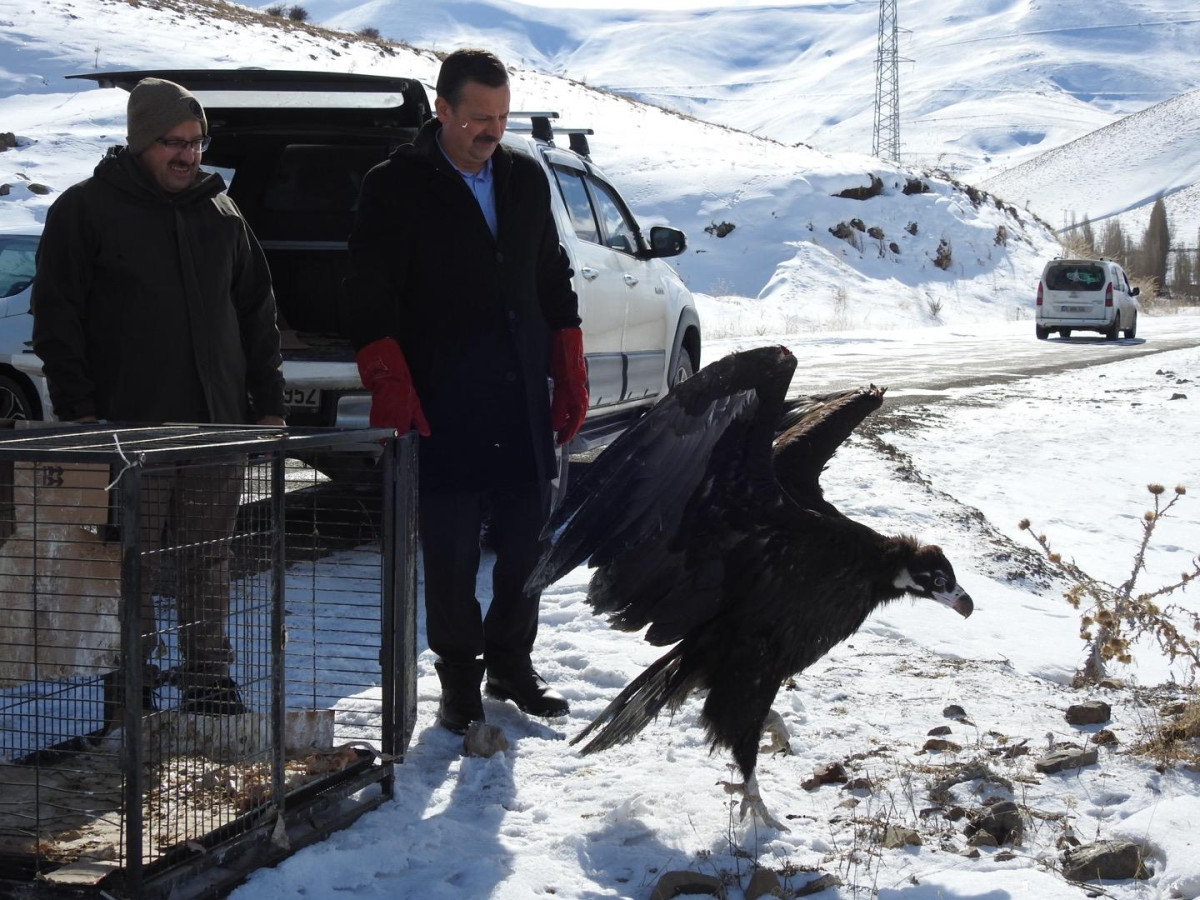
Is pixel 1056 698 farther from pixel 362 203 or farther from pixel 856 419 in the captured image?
pixel 362 203

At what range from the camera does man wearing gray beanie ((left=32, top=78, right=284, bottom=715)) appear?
12.0ft

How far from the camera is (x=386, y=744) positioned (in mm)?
3527

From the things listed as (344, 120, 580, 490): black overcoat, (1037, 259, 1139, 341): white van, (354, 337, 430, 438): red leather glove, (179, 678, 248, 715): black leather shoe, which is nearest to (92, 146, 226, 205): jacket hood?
(344, 120, 580, 490): black overcoat

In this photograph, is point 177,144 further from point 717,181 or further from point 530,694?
point 717,181

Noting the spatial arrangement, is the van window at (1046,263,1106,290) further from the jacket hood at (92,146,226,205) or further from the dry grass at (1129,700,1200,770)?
the jacket hood at (92,146,226,205)

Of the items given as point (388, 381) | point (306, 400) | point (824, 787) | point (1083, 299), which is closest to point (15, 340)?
point (306, 400)

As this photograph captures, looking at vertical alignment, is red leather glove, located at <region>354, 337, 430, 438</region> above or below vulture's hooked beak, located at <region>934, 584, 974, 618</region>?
above

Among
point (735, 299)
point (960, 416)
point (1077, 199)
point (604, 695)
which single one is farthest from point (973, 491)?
point (1077, 199)

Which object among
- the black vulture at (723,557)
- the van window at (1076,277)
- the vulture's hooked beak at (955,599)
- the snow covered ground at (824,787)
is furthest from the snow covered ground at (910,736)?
the van window at (1076,277)

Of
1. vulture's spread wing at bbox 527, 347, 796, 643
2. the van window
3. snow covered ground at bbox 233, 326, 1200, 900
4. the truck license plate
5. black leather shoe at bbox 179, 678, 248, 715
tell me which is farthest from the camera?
the van window

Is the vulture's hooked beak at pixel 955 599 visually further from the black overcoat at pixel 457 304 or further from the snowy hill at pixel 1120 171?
the snowy hill at pixel 1120 171

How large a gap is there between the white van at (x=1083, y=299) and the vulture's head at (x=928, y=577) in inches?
854

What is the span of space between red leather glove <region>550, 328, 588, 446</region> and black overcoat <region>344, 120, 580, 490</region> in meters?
0.14

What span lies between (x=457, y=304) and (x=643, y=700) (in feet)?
4.48
